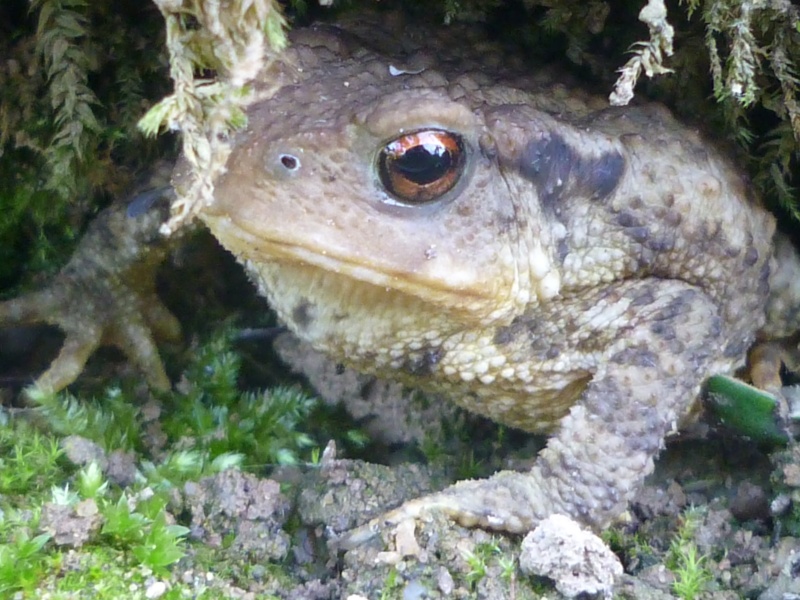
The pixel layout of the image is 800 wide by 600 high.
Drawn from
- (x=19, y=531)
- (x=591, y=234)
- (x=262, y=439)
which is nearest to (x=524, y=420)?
(x=591, y=234)

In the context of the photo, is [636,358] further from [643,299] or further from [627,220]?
[627,220]

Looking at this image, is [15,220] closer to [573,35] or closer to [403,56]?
[403,56]

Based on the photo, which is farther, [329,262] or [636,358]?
[636,358]

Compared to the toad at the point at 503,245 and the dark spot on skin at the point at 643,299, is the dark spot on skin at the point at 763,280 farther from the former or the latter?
the dark spot on skin at the point at 643,299

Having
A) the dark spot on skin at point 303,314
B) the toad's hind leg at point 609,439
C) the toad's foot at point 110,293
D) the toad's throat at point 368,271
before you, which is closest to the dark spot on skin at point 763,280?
the toad's hind leg at point 609,439

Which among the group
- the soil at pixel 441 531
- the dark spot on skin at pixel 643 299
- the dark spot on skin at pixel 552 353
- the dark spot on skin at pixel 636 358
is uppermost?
the dark spot on skin at pixel 643 299

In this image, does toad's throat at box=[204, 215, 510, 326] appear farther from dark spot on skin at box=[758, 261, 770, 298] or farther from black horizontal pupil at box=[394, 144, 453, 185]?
dark spot on skin at box=[758, 261, 770, 298]

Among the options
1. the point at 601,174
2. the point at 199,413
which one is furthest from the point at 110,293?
the point at 601,174

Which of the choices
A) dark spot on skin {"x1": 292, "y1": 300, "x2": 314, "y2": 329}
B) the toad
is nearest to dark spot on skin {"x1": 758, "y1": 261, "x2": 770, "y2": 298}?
the toad
